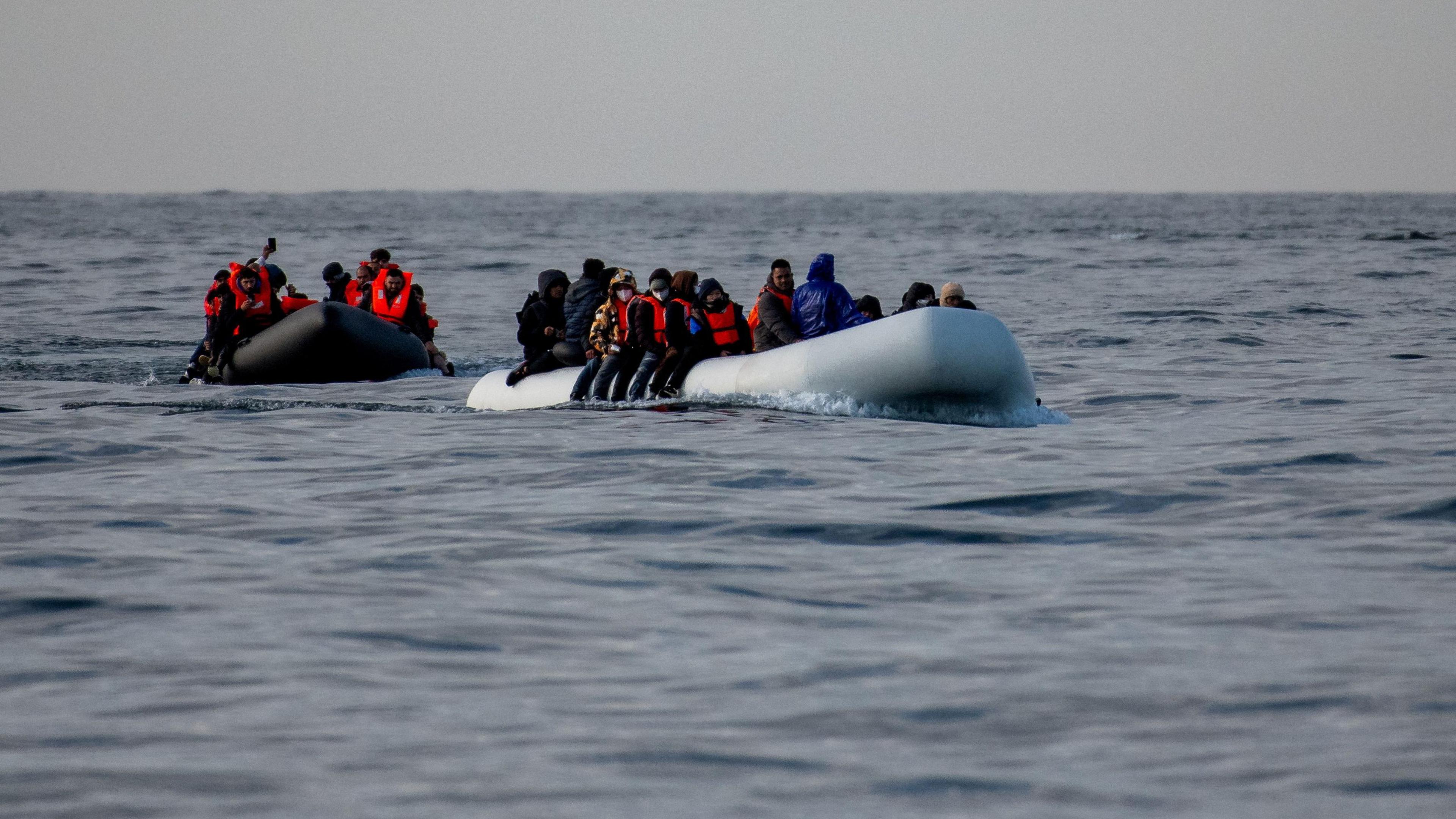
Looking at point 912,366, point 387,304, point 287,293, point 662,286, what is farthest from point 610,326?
point 287,293

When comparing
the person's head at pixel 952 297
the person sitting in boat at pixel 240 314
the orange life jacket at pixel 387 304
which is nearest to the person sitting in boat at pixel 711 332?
the person's head at pixel 952 297

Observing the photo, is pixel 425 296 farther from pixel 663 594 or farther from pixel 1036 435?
pixel 663 594

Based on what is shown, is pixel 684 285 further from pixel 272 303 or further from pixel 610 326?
pixel 272 303

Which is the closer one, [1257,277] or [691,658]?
[691,658]

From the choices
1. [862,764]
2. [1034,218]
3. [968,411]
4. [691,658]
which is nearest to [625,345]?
[968,411]

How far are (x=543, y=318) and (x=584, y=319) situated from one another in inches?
20.3

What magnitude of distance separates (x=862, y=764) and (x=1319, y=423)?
10.3m

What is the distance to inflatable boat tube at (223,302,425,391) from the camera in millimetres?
19297

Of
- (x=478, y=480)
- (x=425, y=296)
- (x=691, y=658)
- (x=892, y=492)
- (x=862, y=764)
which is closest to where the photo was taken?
(x=862, y=764)

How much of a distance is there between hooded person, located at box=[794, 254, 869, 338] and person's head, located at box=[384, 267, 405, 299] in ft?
21.6

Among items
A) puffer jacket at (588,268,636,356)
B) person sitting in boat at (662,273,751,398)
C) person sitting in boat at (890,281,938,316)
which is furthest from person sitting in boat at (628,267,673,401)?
person sitting in boat at (890,281,938,316)

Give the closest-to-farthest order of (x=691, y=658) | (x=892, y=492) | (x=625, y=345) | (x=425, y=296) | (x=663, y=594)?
(x=691, y=658), (x=663, y=594), (x=892, y=492), (x=625, y=345), (x=425, y=296)

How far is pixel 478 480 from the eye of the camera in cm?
1188

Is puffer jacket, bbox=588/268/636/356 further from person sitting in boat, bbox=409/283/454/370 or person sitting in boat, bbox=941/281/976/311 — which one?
person sitting in boat, bbox=409/283/454/370
